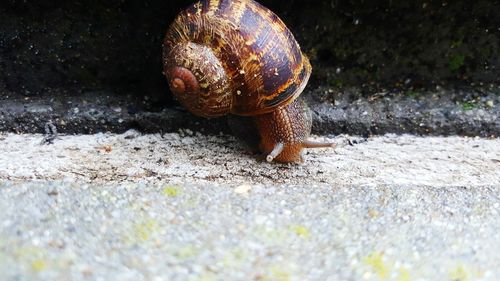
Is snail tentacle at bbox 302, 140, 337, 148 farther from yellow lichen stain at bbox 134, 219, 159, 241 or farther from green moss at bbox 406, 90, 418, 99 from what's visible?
yellow lichen stain at bbox 134, 219, 159, 241

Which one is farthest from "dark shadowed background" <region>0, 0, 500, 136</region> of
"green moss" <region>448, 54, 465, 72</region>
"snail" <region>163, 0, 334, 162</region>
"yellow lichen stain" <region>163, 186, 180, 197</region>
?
"yellow lichen stain" <region>163, 186, 180, 197</region>

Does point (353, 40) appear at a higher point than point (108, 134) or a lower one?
higher

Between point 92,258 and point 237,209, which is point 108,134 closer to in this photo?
point 237,209

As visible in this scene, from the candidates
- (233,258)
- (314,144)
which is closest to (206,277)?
(233,258)

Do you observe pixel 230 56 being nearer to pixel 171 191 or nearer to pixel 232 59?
pixel 232 59

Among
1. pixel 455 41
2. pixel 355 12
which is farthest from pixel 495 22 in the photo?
pixel 355 12

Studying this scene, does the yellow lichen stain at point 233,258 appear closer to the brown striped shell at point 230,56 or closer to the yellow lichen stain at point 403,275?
the yellow lichen stain at point 403,275
